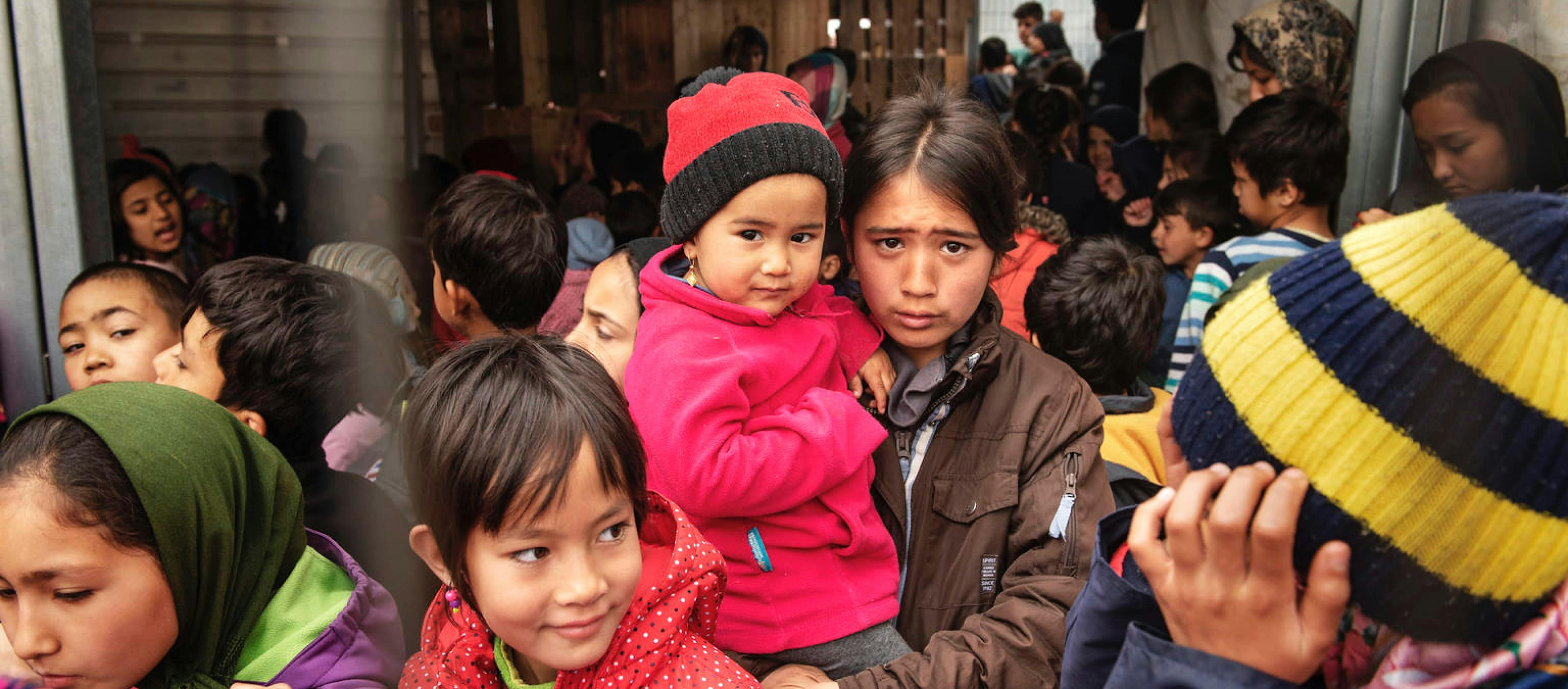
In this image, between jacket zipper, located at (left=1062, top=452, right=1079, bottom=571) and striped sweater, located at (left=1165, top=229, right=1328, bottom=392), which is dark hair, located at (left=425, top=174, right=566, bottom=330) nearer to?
jacket zipper, located at (left=1062, top=452, right=1079, bottom=571)

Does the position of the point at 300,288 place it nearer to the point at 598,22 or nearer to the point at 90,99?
the point at 90,99

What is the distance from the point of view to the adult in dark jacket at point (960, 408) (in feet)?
5.26

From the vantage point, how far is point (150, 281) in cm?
236

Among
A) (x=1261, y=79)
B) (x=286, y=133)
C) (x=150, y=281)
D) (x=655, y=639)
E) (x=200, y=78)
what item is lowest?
(x=655, y=639)

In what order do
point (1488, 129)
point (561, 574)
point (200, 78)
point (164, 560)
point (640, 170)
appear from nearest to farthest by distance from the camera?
point (561, 574) < point (164, 560) < point (1488, 129) < point (640, 170) < point (200, 78)

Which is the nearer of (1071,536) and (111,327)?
(1071,536)

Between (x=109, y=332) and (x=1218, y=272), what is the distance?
2.80 metres

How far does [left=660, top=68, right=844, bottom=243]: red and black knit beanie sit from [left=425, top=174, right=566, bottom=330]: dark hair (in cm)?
95

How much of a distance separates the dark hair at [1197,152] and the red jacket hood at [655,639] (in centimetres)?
307

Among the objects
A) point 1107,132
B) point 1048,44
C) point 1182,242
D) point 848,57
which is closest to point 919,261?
point 1182,242

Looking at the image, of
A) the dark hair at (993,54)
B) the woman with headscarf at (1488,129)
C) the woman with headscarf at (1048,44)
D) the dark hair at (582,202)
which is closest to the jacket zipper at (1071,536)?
the woman with headscarf at (1488,129)

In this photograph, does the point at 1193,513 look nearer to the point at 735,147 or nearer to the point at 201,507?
the point at 735,147

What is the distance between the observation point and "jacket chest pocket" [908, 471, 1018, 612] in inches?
63.7

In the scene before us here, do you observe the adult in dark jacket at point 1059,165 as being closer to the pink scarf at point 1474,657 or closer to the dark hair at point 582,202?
the dark hair at point 582,202
